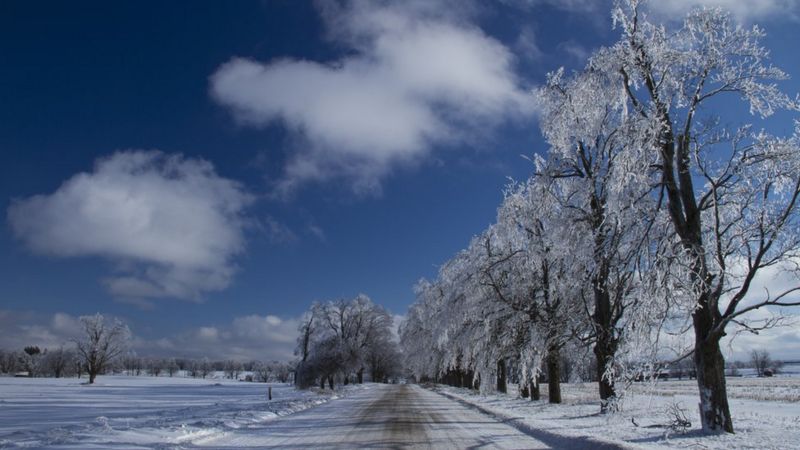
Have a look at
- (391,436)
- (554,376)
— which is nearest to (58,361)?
(554,376)

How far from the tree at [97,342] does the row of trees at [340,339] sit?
127ft

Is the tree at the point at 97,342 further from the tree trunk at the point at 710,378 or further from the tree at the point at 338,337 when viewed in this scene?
the tree trunk at the point at 710,378

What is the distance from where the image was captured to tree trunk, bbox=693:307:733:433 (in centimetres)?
1181

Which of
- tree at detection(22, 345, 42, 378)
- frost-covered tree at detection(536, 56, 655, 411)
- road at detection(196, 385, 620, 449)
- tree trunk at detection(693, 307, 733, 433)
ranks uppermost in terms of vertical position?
frost-covered tree at detection(536, 56, 655, 411)

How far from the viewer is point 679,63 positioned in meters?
12.4

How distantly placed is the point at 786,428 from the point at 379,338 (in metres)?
69.5

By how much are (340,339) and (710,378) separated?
165ft

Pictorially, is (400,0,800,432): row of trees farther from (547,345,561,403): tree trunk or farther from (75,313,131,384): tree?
(75,313,131,384): tree

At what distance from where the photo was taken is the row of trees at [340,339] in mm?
55500

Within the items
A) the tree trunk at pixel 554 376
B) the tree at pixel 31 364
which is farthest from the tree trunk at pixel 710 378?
the tree at pixel 31 364

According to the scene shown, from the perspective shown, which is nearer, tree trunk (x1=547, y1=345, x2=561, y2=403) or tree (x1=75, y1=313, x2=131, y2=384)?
tree trunk (x1=547, y1=345, x2=561, y2=403)

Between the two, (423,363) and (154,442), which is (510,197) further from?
(423,363)

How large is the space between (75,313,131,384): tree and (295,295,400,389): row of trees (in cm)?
3874

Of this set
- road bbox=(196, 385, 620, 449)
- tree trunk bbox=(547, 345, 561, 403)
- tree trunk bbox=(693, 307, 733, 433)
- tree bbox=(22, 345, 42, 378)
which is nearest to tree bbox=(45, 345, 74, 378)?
tree bbox=(22, 345, 42, 378)
